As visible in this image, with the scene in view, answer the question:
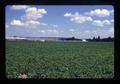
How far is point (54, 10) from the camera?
170 inches

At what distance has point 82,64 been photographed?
4.38 m

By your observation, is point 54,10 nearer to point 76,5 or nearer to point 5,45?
point 76,5

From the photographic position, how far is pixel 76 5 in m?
4.30

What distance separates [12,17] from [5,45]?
0.23 metres

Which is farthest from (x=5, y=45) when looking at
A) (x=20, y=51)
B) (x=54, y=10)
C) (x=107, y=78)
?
(x=107, y=78)

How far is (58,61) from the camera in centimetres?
432

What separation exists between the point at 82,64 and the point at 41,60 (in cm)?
34

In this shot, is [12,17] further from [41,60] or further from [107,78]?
[107,78]

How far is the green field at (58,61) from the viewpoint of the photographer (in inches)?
169

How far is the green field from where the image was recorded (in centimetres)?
430
